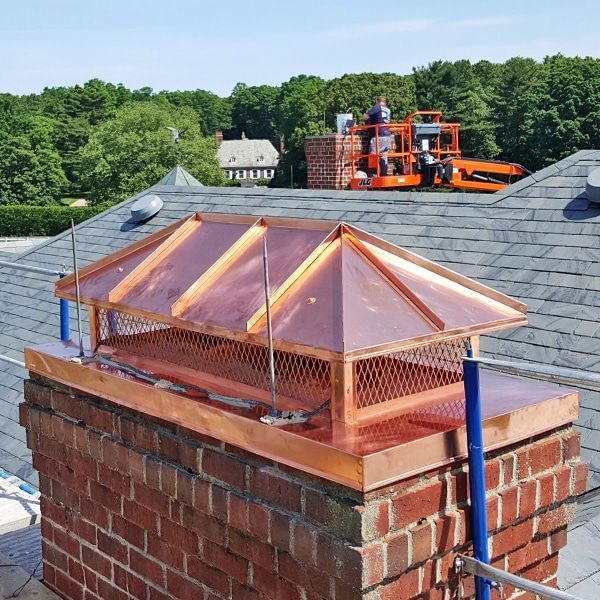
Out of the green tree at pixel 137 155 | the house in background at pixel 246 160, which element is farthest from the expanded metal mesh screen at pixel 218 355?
the house in background at pixel 246 160

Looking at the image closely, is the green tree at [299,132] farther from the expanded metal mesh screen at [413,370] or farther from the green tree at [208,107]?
the expanded metal mesh screen at [413,370]

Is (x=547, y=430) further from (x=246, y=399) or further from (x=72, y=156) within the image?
(x=72, y=156)

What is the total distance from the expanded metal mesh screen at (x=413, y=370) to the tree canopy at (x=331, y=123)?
61816 millimetres

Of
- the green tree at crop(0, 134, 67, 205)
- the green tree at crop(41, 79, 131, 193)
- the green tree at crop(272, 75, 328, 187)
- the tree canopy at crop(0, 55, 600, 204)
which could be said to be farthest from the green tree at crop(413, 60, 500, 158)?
the green tree at crop(0, 134, 67, 205)

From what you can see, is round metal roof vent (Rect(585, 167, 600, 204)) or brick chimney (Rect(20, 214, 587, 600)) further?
round metal roof vent (Rect(585, 167, 600, 204))

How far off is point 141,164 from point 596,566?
203ft

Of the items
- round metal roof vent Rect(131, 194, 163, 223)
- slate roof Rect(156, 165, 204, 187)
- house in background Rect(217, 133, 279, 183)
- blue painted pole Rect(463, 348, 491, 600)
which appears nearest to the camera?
blue painted pole Rect(463, 348, 491, 600)

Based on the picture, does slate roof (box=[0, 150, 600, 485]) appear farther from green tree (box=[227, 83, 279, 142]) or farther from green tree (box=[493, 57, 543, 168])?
green tree (box=[227, 83, 279, 142])

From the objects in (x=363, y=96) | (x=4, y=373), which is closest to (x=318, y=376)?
(x=4, y=373)

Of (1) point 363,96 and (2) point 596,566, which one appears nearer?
(2) point 596,566

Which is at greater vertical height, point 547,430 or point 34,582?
point 547,430

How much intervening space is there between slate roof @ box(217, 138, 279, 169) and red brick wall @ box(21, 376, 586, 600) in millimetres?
120829

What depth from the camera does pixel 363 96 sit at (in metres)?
83.1

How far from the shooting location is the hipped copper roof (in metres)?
2.09
